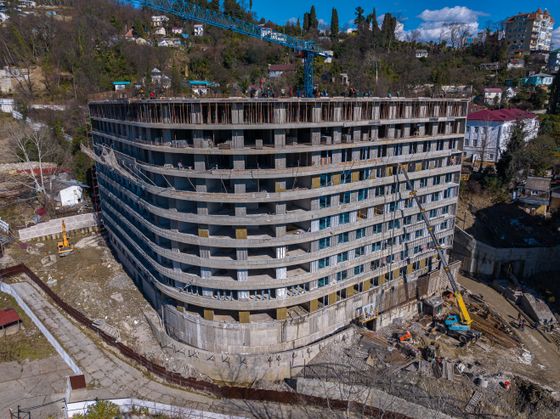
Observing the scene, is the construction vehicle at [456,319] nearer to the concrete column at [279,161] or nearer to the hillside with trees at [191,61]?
the concrete column at [279,161]

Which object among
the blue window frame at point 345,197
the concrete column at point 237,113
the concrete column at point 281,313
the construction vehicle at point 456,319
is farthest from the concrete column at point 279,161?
the construction vehicle at point 456,319

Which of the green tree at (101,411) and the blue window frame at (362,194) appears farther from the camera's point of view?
the blue window frame at (362,194)

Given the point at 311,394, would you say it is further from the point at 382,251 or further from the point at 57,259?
the point at 57,259

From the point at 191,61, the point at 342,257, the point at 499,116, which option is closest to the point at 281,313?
the point at 342,257

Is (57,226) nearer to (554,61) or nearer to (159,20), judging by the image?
(159,20)

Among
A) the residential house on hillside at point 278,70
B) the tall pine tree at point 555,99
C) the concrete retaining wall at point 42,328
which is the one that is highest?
the residential house on hillside at point 278,70

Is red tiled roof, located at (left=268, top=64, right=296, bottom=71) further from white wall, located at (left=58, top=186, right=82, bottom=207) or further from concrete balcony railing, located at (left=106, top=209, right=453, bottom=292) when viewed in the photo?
concrete balcony railing, located at (left=106, top=209, right=453, bottom=292)

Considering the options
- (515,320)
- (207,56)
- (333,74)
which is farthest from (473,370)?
(207,56)
